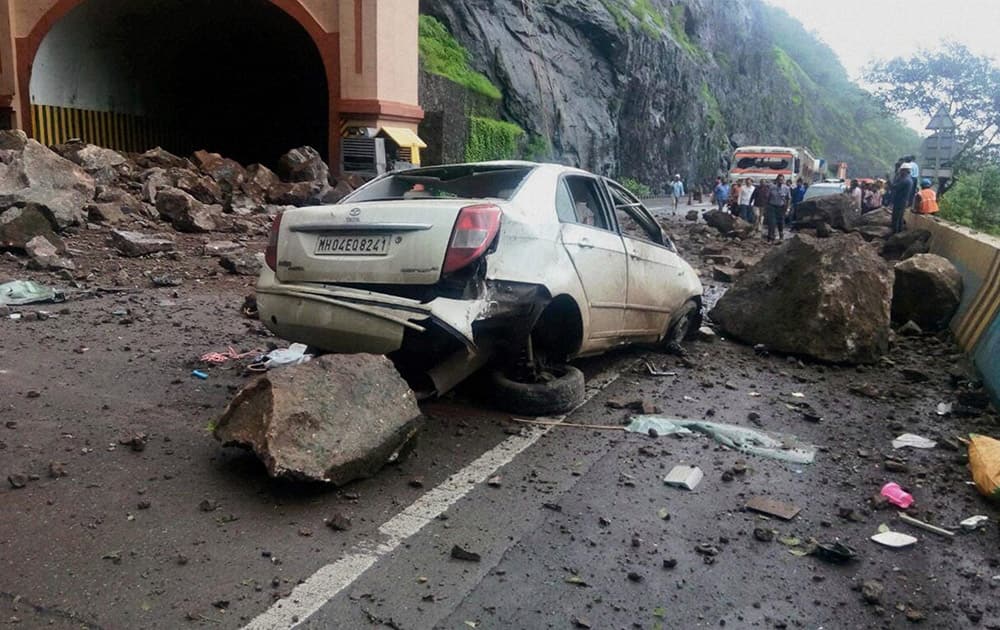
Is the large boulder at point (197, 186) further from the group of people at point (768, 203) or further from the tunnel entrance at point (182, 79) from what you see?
the group of people at point (768, 203)

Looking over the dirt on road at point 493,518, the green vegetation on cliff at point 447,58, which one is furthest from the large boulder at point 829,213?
the dirt on road at point 493,518

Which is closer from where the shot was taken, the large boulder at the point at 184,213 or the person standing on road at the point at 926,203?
the large boulder at the point at 184,213

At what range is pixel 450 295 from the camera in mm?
4516

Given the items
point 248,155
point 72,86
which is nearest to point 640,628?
point 72,86

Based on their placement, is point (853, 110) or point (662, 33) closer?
point (662, 33)

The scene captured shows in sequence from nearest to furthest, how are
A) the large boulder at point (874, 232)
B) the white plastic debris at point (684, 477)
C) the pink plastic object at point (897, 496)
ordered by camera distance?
the pink plastic object at point (897, 496) < the white plastic debris at point (684, 477) < the large boulder at point (874, 232)

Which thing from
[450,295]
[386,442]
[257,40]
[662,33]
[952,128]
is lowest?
[386,442]

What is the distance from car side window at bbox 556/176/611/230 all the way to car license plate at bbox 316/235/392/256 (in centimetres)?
126

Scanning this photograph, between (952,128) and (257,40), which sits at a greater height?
(257,40)

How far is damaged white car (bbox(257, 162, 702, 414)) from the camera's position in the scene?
4.53 m

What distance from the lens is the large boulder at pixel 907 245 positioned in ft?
43.9

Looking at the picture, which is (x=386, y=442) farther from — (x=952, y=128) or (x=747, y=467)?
(x=952, y=128)

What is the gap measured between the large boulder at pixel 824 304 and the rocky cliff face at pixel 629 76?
83.2ft

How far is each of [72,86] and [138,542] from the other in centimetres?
1980
